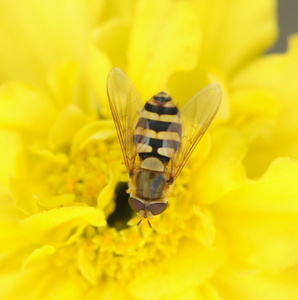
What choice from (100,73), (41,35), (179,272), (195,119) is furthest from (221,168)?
(41,35)

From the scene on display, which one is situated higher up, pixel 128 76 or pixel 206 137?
pixel 128 76

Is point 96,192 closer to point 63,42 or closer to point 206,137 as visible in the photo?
point 206,137

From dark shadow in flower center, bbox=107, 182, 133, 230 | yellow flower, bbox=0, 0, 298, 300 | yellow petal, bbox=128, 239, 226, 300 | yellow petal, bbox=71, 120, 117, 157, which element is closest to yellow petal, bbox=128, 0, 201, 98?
yellow flower, bbox=0, 0, 298, 300

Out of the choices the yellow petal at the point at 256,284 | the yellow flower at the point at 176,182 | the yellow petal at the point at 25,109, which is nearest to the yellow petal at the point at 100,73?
the yellow flower at the point at 176,182

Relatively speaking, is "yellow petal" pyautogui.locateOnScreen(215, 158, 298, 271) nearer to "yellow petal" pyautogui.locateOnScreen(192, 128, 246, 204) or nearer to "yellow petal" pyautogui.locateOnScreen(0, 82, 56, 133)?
"yellow petal" pyautogui.locateOnScreen(192, 128, 246, 204)

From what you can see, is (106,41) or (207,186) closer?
(207,186)

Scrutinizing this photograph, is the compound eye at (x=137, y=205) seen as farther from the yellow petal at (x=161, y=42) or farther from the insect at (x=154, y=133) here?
the yellow petal at (x=161, y=42)

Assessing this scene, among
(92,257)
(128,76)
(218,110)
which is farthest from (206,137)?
(92,257)

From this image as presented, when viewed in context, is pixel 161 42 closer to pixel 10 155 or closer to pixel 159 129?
pixel 159 129
